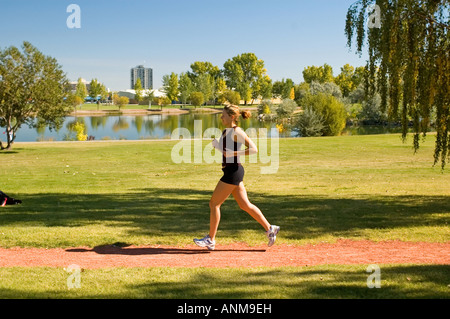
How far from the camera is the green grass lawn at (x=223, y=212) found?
18.3 ft

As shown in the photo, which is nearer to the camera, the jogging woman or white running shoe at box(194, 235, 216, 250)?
the jogging woman

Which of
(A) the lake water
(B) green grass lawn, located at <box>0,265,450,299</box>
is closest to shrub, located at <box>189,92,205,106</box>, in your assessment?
(A) the lake water

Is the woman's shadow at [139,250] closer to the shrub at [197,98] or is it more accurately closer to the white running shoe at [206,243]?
the white running shoe at [206,243]

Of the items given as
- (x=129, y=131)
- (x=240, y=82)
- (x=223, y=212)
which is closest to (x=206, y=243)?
(x=223, y=212)

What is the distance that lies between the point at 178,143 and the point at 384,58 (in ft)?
81.9

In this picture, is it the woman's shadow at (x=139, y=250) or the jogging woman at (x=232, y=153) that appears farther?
the woman's shadow at (x=139, y=250)

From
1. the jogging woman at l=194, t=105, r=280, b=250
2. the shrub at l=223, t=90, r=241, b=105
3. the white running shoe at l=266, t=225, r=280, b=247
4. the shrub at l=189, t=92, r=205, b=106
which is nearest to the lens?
the jogging woman at l=194, t=105, r=280, b=250

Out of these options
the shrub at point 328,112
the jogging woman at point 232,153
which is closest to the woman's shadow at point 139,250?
the jogging woman at point 232,153

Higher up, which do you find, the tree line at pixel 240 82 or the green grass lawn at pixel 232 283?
the tree line at pixel 240 82

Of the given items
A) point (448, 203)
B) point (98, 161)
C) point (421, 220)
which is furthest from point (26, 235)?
point (98, 161)

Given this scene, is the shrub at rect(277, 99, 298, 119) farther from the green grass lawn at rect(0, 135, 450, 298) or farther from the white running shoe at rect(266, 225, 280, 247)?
the white running shoe at rect(266, 225, 280, 247)

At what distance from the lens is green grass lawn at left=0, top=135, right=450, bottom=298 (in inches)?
220

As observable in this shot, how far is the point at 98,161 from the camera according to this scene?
25.3 m
